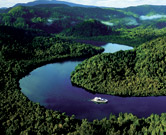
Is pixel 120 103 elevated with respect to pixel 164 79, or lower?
lower

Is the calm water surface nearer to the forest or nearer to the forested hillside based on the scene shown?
the forested hillside

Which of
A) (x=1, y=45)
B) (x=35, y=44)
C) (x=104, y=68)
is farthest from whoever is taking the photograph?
(x=35, y=44)

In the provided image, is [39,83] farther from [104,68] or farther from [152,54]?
[152,54]

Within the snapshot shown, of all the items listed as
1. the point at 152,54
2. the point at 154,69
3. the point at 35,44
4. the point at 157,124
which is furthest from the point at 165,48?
the point at 35,44

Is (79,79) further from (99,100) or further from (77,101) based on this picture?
(99,100)

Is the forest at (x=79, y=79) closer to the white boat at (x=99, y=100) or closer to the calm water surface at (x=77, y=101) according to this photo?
the calm water surface at (x=77, y=101)

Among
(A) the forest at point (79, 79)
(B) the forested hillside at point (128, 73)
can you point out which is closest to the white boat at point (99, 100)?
(B) the forested hillside at point (128, 73)

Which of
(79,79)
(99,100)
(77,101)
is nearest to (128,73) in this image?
(79,79)

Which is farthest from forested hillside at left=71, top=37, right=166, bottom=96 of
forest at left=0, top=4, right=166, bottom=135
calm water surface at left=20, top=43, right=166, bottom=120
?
calm water surface at left=20, top=43, right=166, bottom=120
